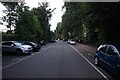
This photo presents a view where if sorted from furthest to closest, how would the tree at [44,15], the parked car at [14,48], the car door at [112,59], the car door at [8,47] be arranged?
the tree at [44,15] → the car door at [8,47] → the parked car at [14,48] → the car door at [112,59]

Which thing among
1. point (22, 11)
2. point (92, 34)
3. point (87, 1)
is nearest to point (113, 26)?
point (87, 1)

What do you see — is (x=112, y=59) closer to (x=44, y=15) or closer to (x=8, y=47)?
(x=8, y=47)

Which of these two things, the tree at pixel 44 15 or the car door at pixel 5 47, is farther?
the tree at pixel 44 15

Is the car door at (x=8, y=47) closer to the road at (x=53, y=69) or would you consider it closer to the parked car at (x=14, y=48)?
the parked car at (x=14, y=48)

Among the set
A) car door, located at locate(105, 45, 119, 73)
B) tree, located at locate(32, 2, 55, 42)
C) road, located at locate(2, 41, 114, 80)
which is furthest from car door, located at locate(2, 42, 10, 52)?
tree, located at locate(32, 2, 55, 42)

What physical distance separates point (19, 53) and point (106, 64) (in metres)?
15.0

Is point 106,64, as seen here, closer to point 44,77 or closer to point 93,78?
point 93,78

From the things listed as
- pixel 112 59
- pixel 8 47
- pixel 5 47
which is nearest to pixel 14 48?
pixel 8 47

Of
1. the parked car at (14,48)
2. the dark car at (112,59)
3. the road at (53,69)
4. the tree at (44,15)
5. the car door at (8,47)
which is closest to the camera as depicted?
the dark car at (112,59)

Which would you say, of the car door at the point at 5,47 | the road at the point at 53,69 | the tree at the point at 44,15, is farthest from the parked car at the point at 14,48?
the tree at the point at 44,15

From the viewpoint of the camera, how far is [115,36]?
99.9ft

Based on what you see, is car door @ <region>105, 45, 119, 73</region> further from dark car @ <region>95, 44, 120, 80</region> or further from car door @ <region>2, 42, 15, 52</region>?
car door @ <region>2, 42, 15, 52</region>

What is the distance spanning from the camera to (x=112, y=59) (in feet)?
42.1

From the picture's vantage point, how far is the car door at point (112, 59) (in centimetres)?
1218
